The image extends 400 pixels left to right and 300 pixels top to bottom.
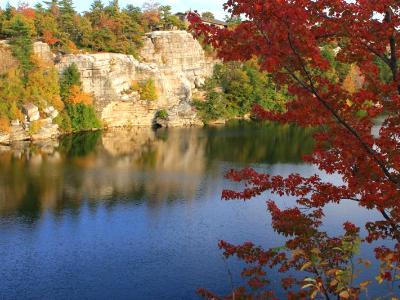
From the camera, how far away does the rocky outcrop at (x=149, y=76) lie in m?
46.1

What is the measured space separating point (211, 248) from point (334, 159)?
35.9ft

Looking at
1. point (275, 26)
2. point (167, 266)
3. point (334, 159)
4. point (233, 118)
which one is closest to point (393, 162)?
point (334, 159)

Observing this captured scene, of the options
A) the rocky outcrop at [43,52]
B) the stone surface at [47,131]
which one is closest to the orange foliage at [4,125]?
the stone surface at [47,131]

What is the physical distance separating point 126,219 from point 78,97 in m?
26.9


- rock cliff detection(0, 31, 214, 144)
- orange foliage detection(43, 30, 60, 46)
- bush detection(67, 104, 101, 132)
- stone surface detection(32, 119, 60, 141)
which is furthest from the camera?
orange foliage detection(43, 30, 60, 46)

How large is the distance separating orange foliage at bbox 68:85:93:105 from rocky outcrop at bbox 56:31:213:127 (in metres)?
1.46

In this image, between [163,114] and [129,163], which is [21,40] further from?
[129,163]

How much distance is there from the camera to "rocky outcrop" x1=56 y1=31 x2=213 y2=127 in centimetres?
4606

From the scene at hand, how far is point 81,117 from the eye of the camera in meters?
44.5

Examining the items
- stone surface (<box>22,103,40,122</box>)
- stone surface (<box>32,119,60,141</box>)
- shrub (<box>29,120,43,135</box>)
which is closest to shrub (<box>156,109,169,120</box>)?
stone surface (<box>32,119,60,141</box>)

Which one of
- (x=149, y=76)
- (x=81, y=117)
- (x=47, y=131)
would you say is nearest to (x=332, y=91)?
(x=47, y=131)

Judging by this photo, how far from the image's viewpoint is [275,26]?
197 inches

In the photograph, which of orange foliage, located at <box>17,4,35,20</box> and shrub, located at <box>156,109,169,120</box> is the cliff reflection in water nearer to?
shrub, located at <box>156,109,169,120</box>

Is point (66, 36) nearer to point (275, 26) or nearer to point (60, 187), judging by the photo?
point (60, 187)
